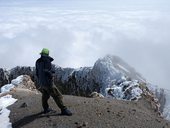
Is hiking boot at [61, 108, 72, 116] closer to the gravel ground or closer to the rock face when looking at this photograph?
the gravel ground

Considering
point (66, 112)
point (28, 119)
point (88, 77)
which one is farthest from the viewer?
point (88, 77)

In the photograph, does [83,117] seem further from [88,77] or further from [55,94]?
[88,77]

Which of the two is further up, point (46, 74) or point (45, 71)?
point (45, 71)

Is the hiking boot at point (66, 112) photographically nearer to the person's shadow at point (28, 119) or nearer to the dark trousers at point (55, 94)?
the dark trousers at point (55, 94)

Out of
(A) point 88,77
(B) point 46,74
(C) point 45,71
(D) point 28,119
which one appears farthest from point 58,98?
(A) point 88,77

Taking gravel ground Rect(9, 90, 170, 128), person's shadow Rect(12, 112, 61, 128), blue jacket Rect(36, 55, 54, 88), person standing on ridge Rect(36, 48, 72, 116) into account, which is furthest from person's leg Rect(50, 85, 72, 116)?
person's shadow Rect(12, 112, 61, 128)

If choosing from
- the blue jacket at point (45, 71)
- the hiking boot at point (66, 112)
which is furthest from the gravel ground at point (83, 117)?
the blue jacket at point (45, 71)

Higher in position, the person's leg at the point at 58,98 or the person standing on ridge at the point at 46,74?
the person standing on ridge at the point at 46,74

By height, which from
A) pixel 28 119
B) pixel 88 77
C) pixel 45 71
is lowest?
pixel 88 77

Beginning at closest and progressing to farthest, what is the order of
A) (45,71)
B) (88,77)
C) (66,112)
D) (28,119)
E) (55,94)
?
(45,71)
(55,94)
(66,112)
(28,119)
(88,77)

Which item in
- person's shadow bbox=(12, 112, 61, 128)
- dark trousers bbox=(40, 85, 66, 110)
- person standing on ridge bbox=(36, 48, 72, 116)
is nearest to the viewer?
person standing on ridge bbox=(36, 48, 72, 116)

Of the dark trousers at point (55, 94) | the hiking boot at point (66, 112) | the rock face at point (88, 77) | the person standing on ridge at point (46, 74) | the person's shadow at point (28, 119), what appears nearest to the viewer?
the person standing on ridge at point (46, 74)

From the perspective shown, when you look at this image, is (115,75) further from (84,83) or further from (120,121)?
(120,121)

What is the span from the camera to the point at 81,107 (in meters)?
23.3
